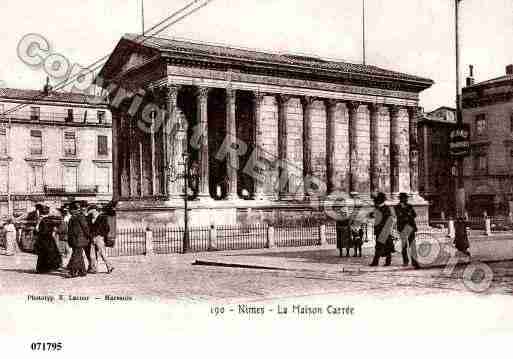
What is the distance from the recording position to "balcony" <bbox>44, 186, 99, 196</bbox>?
5734 centimetres

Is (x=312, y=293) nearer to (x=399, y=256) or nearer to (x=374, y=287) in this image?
(x=374, y=287)

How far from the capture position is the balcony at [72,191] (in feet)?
188


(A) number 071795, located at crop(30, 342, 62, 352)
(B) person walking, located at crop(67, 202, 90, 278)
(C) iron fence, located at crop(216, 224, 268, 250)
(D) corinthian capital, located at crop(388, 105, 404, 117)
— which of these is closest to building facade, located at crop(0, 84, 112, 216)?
(D) corinthian capital, located at crop(388, 105, 404, 117)

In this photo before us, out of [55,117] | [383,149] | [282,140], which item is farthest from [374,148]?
[55,117]

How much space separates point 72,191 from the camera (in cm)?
5956

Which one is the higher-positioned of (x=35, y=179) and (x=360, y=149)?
(x=360, y=149)

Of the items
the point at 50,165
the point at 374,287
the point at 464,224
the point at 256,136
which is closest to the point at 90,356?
the point at 374,287

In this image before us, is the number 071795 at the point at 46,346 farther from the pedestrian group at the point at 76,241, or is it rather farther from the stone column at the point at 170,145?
the stone column at the point at 170,145

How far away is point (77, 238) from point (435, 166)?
5159cm

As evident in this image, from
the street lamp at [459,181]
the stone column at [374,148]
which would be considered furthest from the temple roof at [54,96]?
the street lamp at [459,181]

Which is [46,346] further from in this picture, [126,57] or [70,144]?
[70,144]

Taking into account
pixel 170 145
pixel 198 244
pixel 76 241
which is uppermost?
pixel 170 145

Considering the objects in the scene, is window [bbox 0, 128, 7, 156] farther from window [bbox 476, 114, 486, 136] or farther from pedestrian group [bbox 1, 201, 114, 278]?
pedestrian group [bbox 1, 201, 114, 278]

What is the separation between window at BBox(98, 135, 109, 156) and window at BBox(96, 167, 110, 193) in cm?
148
